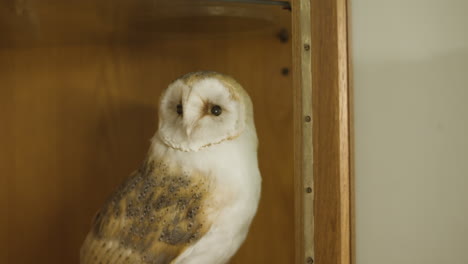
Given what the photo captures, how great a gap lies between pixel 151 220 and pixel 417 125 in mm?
433

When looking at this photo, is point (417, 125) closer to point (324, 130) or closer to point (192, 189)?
point (324, 130)

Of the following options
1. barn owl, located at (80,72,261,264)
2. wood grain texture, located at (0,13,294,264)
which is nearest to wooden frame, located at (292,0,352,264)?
barn owl, located at (80,72,261,264)

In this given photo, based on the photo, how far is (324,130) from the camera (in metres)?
0.62

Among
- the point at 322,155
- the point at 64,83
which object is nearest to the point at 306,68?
the point at 322,155

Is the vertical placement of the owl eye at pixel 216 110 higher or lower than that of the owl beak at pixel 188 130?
higher

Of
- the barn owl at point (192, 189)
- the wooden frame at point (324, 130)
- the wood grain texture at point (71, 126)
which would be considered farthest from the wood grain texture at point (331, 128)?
the wood grain texture at point (71, 126)

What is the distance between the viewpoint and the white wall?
0.77m

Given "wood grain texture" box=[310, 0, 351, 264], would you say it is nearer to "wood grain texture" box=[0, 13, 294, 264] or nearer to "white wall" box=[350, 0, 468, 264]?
"white wall" box=[350, 0, 468, 264]

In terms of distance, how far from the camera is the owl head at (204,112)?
0.73 meters

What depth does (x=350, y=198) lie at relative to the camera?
626mm

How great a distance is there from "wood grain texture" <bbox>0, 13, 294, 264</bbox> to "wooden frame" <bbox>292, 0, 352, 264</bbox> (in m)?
0.29

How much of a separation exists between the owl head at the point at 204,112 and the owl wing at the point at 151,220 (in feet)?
0.17

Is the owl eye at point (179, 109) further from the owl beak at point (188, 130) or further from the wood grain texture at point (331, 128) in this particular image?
the wood grain texture at point (331, 128)

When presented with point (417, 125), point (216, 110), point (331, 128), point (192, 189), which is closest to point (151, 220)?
point (192, 189)
